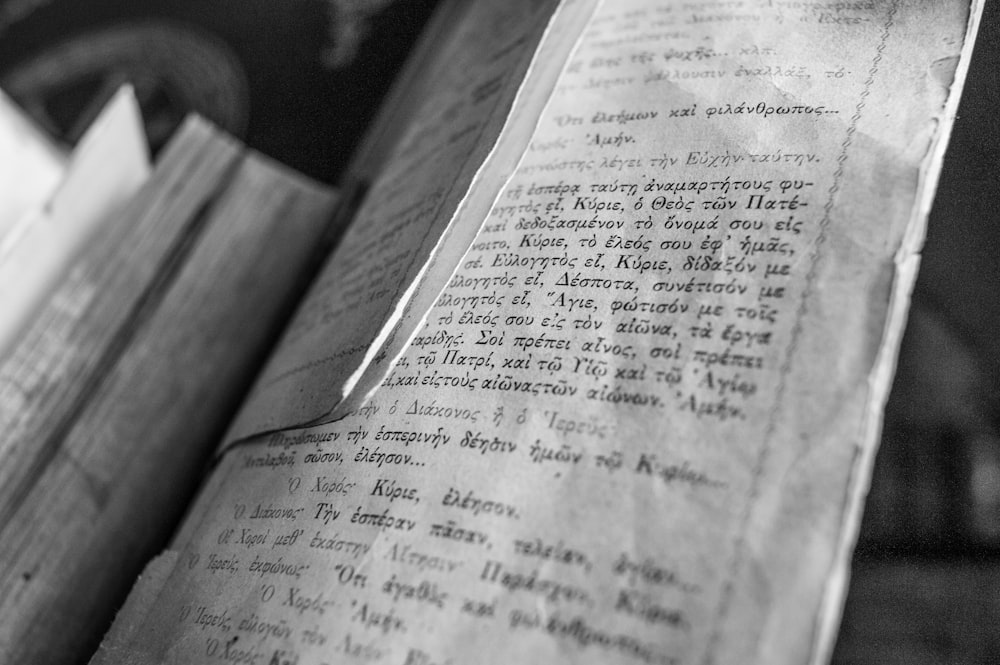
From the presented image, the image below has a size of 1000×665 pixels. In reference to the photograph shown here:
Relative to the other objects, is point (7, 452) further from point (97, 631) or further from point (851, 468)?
point (851, 468)

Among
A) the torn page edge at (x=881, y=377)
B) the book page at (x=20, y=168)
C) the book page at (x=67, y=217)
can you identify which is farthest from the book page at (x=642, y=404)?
the book page at (x=20, y=168)

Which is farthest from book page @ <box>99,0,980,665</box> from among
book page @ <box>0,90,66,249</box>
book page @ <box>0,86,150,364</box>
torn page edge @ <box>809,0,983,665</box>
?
book page @ <box>0,90,66,249</box>

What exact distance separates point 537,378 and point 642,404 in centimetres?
5

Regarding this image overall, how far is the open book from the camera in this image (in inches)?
10.7

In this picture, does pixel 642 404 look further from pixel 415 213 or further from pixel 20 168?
pixel 20 168

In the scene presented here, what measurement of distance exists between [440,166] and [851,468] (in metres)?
0.27

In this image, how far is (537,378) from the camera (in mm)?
329

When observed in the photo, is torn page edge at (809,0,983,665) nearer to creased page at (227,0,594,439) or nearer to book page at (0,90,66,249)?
creased page at (227,0,594,439)

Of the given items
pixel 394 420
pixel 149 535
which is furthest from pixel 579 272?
pixel 149 535

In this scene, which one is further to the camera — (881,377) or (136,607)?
(136,607)

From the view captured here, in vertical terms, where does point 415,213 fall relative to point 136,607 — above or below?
above

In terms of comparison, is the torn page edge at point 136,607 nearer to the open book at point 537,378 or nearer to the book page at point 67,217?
the open book at point 537,378

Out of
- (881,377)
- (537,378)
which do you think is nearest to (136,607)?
(537,378)

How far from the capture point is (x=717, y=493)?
274 millimetres
